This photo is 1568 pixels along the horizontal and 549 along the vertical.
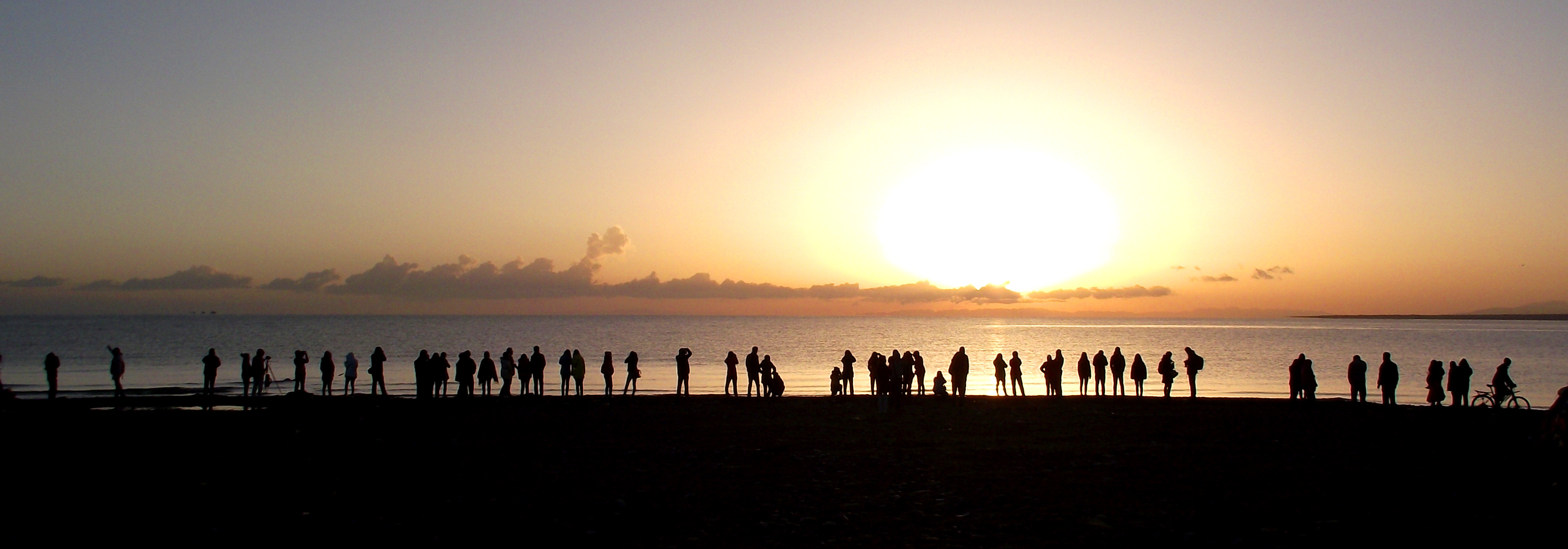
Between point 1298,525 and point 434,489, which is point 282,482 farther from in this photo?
point 1298,525

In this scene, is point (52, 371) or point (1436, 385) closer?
point (1436, 385)

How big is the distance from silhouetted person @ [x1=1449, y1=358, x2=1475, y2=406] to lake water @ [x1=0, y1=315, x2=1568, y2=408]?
37.1ft

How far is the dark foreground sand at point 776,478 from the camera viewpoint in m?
10.3

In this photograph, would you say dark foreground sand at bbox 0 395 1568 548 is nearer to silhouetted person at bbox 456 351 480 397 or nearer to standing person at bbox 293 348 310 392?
silhouetted person at bbox 456 351 480 397

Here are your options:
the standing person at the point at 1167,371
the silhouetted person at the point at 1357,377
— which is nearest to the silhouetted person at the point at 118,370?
the standing person at the point at 1167,371

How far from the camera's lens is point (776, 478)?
13.7 m

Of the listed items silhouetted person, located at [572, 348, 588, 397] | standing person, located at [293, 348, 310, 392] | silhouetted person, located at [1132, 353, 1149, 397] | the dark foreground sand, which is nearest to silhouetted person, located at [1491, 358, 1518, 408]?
the dark foreground sand

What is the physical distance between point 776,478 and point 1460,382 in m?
21.3

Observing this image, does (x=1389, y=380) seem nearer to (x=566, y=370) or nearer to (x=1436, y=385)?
(x=1436, y=385)

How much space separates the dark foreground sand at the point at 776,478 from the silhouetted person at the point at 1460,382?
316cm

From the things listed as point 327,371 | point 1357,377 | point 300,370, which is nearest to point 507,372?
point 327,371

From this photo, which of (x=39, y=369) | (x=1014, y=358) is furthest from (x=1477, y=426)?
(x=39, y=369)

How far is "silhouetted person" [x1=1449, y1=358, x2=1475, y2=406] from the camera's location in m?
25.0

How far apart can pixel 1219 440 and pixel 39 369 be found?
61.2 meters
